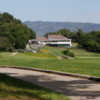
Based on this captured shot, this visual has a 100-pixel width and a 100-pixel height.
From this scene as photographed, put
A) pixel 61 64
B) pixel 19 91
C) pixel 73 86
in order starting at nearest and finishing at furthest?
pixel 19 91
pixel 73 86
pixel 61 64

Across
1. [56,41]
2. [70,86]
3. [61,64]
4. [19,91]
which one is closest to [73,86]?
[70,86]

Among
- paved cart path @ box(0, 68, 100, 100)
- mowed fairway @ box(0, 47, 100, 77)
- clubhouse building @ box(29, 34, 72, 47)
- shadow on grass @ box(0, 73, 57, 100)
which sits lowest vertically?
clubhouse building @ box(29, 34, 72, 47)

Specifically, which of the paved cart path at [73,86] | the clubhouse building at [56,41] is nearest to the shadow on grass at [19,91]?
the paved cart path at [73,86]

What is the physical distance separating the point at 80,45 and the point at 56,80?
339 ft

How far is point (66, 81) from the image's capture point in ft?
36.9

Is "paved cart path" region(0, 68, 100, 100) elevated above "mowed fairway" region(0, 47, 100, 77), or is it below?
above

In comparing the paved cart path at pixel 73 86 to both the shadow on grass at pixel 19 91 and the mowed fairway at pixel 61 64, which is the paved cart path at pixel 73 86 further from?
the mowed fairway at pixel 61 64

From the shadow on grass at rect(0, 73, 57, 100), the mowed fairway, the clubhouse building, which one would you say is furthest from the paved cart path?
the clubhouse building

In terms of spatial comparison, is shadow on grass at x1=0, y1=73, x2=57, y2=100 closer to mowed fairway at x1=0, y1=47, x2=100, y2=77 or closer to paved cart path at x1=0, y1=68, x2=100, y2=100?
paved cart path at x1=0, y1=68, x2=100, y2=100

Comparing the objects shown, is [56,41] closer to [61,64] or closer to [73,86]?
[61,64]

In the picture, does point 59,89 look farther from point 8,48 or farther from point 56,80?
point 8,48

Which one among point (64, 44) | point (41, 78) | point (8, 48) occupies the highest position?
point (41, 78)

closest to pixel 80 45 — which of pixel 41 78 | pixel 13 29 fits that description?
pixel 13 29

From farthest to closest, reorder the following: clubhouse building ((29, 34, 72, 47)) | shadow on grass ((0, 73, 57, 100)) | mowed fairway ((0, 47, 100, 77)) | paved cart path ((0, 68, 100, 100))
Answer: clubhouse building ((29, 34, 72, 47)) < mowed fairway ((0, 47, 100, 77)) < paved cart path ((0, 68, 100, 100)) < shadow on grass ((0, 73, 57, 100))
